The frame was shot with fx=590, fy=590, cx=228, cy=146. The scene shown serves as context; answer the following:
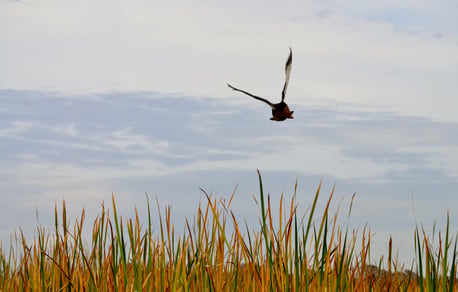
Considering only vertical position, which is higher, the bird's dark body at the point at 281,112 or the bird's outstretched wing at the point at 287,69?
the bird's outstretched wing at the point at 287,69

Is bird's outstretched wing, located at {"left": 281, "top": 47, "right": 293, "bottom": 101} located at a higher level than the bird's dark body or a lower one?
higher

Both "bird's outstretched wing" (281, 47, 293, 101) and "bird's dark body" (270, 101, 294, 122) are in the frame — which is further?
"bird's dark body" (270, 101, 294, 122)

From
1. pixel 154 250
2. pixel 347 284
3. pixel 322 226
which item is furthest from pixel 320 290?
pixel 154 250

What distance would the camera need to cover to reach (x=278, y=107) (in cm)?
570

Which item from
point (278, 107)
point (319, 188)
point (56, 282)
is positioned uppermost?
point (278, 107)

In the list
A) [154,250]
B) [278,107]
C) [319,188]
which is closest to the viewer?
[319,188]

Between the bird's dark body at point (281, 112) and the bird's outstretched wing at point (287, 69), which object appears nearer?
the bird's outstretched wing at point (287, 69)

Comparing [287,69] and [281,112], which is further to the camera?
[281,112]

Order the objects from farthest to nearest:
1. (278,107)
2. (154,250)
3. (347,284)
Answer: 1. (278,107)
2. (154,250)
3. (347,284)

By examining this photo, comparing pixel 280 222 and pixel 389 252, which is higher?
pixel 280 222

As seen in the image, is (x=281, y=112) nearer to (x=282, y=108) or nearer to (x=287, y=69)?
(x=282, y=108)

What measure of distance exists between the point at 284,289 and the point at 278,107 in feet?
6.52

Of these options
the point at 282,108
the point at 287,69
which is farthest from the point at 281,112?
the point at 287,69

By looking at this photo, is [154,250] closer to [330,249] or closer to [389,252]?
Answer: [330,249]
